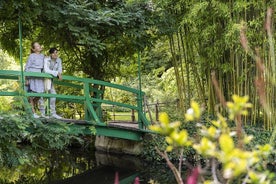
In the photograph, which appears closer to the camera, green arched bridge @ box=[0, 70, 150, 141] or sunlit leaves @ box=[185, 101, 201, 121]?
sunlit leaves @ box=[185, 101, 201, 121]

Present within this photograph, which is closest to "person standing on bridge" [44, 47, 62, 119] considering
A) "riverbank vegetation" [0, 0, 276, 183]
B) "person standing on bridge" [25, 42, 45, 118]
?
"person standing on bridge" [25, 42, 45, 118]

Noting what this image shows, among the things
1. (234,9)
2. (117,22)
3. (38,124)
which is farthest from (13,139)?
(234,9)

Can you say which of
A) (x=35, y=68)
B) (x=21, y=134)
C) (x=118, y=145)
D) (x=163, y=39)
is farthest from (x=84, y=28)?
(x=118, y=145)

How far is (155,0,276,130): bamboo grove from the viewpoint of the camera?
18.0 ft

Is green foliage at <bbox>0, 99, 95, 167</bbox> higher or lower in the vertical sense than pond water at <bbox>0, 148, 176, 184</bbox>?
higher

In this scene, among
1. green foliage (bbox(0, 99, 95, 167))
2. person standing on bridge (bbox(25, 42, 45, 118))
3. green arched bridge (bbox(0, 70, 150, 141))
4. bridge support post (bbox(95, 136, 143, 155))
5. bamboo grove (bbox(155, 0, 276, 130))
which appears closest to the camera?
green foliage (bbox(0, 99, 95, 167))

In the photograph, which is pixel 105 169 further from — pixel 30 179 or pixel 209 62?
pixel 209 62

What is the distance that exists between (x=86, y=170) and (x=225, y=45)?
3.27 meters

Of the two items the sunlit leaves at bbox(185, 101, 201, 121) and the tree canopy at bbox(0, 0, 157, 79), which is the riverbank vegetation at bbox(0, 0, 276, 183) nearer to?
the tree canopy at bbox(0, 0, 157, 79)

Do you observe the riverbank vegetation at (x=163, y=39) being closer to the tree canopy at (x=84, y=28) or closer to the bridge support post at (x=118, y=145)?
the tree canopy at (x=84, y=28)

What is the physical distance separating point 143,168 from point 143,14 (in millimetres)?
2596

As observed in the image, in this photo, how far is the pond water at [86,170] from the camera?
6.09 m

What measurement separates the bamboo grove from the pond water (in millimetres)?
1422

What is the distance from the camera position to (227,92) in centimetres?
647
